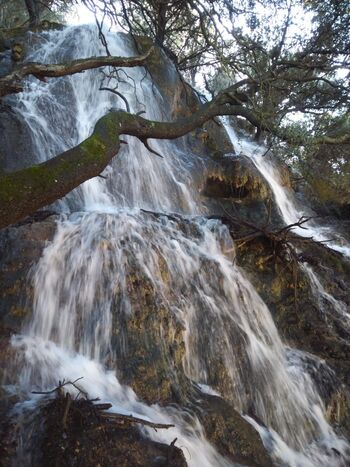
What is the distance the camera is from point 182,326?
4.41 meters

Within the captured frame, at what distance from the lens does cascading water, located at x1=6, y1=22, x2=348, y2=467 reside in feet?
11.9

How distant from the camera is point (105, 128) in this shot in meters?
3.75

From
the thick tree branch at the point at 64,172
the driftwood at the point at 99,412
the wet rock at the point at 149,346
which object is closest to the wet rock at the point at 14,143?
the thick tree branch at the point at 64,172

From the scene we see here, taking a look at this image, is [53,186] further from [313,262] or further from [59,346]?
[313,262]

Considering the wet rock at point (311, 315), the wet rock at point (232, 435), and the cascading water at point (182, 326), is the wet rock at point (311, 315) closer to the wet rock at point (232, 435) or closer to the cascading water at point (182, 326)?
the cascading water at point (182, 326)

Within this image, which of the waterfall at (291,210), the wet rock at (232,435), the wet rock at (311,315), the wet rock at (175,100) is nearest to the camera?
the wet rock at (232,435)

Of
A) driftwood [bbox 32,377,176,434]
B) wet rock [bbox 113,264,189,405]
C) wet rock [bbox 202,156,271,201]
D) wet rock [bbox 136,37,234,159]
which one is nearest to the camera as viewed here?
driftwood [bbox 32,377,176,434]

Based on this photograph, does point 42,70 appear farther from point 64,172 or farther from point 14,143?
point 14,143

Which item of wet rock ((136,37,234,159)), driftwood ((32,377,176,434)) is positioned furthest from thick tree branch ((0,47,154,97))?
wet rock ((136,37,234,159))

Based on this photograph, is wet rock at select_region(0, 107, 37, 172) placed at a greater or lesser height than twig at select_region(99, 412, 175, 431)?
greater

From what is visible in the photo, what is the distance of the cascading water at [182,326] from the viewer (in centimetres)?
363

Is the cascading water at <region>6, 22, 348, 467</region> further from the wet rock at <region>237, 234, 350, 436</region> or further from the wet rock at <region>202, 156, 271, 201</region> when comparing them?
the wet rock at <region>202, 156, 271, 201</region>

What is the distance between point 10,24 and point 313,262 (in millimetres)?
20152

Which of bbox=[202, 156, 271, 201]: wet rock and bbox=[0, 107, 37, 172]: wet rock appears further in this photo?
bbox=[202, 156, 271, 201]: wet rock
